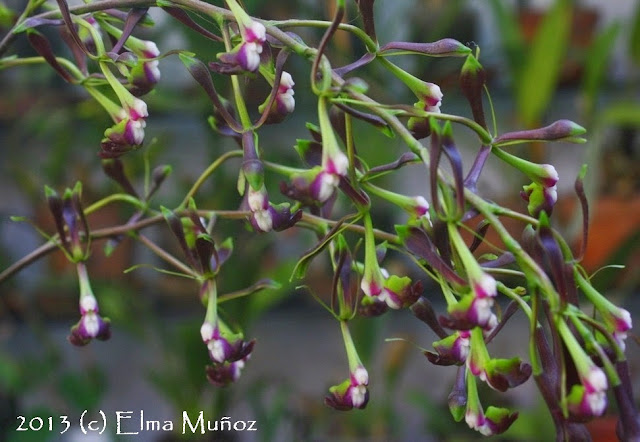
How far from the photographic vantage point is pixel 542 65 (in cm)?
111

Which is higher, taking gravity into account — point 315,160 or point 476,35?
point 315,160

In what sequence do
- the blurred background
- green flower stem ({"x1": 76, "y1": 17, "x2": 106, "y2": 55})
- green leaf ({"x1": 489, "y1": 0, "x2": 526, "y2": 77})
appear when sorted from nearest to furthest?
green flower stem ({"x1": 76, "y1": 17, "x2": 106, "y2": 55}) < the blurred background < green leaf ({"x1": 489, "y1": 0, "x2": 526, "y2": 77})

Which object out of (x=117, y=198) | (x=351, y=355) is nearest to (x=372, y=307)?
(x=351, y=355)

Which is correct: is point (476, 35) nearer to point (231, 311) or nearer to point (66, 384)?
point (231, 311)

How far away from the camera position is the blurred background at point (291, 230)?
104 cm

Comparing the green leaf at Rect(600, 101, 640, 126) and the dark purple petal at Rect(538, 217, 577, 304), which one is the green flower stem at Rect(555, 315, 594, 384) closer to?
the dark purple petal at Rect(538, 217, 577, 304)

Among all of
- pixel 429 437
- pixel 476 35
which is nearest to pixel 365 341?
pixel 429 437

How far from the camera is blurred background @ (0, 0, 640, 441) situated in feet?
3.42

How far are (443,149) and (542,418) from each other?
0.88 m

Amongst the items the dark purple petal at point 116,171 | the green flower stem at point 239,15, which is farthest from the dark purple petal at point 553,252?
the dark purple petal at point 116,171

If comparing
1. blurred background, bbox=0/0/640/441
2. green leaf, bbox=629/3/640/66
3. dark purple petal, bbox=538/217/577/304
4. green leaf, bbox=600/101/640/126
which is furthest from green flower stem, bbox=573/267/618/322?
green leaf, bbox=629/3/640/66

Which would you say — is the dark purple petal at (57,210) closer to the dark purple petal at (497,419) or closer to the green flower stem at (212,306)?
the green flower stem at (212,306)

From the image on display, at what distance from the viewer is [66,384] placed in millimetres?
1066

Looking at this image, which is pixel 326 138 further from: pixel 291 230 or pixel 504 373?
pixel 291 230
